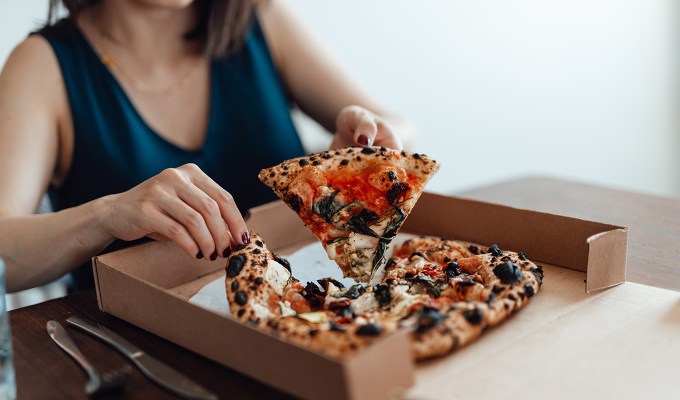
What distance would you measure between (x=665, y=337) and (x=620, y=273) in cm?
19

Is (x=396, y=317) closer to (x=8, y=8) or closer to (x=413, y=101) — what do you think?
(x=8, y=8)

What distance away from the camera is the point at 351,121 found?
60.7 inches

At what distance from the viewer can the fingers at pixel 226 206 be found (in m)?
1.20

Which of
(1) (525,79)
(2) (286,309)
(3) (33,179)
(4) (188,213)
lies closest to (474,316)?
(2) (286,309)

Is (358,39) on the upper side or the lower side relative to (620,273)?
upper

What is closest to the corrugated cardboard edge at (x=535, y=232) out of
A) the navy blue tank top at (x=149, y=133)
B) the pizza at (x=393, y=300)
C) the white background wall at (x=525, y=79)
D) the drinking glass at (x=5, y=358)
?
the pizza at (x=393, y=300)

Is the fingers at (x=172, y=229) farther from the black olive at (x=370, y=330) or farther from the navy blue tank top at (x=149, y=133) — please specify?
the navy blue tank top at (x=149, y=133)

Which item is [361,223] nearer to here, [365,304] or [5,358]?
[365,304]

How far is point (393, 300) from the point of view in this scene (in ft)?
3.52

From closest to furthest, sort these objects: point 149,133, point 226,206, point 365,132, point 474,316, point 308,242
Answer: point 474,316 < point 226,206 < point 365,132 < point 308,242 < point 149,133

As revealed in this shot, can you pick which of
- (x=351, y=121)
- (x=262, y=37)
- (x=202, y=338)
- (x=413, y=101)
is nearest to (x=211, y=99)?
(x=262, y=37)

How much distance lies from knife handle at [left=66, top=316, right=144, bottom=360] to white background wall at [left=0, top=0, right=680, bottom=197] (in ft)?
6.31

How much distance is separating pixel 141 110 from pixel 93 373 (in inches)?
41.5

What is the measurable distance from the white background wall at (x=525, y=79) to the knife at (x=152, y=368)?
1.96 metres
